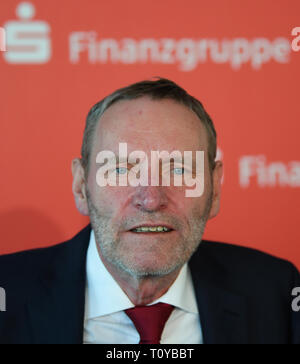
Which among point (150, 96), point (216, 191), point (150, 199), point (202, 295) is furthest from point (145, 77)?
point (202, 295)

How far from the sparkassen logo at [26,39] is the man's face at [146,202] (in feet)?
1.90

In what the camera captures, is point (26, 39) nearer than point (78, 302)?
No

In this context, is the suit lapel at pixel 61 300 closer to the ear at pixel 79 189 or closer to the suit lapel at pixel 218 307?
the ear at pixel 79 189

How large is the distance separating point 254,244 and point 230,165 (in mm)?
345

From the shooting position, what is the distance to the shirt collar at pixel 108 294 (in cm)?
134

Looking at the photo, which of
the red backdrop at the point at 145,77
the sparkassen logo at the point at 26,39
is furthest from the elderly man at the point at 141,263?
the sparkassen logo at the point at 26,39

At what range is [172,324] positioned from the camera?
54.0 inches

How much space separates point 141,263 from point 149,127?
1.26ft

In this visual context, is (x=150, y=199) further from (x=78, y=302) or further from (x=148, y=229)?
(x=78, y=302)

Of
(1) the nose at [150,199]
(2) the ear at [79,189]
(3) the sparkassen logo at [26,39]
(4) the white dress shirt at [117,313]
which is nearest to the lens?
(1) the nose at [150,199]

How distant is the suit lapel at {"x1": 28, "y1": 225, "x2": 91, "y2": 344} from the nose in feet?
1.04

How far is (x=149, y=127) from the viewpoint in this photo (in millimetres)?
1318

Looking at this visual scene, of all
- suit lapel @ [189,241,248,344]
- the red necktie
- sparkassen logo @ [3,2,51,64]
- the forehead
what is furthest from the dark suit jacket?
sparkassen logo @ [3,2,51,64]

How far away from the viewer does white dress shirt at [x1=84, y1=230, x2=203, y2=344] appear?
1.33m
